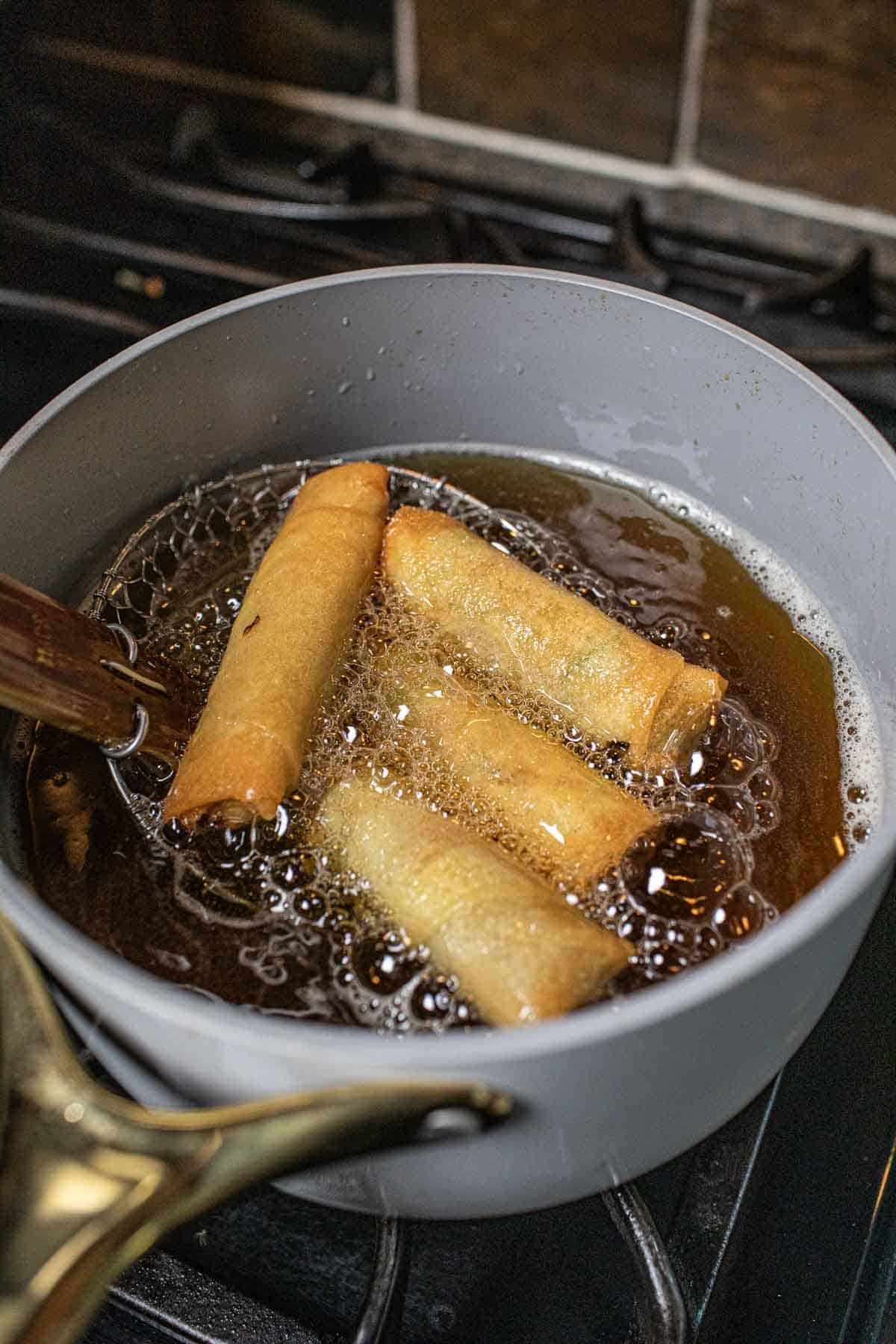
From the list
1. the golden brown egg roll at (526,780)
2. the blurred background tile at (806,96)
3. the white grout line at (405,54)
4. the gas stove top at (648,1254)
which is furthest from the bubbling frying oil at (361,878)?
the white grout line at (405,54)

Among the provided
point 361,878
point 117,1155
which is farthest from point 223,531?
point 117,1155

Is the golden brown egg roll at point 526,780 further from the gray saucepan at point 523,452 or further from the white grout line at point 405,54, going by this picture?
the white grout line at point 405,54

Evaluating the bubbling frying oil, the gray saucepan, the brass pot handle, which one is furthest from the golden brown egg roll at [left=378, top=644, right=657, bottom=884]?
the brass pot handle

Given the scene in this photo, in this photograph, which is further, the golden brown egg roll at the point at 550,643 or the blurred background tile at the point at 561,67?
the blurred background tile at the point at 561,67

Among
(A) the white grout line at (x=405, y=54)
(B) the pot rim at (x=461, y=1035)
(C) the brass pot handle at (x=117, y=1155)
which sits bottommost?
(C) the brass pot handle at (x=117, y=1155)

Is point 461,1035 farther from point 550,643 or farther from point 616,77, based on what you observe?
point 616,77

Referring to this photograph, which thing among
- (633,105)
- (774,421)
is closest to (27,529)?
(774,421)
